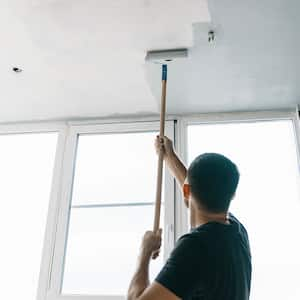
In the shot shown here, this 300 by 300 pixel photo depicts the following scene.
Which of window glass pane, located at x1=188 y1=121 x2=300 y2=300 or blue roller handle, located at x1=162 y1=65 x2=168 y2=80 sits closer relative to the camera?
blue roller handle, located at x1=162 y1=65 x2=168 y2=80

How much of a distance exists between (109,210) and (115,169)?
293mm

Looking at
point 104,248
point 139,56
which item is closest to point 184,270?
point 139,56

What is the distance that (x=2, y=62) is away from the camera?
2166 millimetres

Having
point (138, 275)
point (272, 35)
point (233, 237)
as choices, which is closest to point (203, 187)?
point (233, 237)

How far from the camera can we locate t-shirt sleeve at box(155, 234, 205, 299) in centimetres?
100

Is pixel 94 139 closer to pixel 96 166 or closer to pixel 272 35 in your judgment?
pixel 96 166

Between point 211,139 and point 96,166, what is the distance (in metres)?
0.83

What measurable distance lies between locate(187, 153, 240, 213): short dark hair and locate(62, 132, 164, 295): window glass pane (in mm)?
1242

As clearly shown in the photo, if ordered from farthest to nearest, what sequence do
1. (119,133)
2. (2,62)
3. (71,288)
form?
1. (119,133)
2. (71,288)
3. (2,62)

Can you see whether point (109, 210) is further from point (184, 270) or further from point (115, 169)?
point (184, 270)

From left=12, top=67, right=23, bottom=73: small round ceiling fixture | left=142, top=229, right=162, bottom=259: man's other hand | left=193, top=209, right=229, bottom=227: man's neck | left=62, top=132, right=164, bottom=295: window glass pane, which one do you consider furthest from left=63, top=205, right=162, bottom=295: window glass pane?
left=193, top=209, right=229, bottom=227: man's neck

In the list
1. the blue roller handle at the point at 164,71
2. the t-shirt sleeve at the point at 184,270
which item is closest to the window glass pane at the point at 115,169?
the blue roller handle at the point at 164,71

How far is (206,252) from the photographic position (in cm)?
105

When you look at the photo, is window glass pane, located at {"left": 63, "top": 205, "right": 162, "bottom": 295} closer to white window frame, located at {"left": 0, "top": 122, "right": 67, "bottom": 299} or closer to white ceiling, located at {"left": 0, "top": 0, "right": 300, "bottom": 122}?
white window frame, located at {"left": 0, "top": 122, "right": 67, "bottom": 299}
